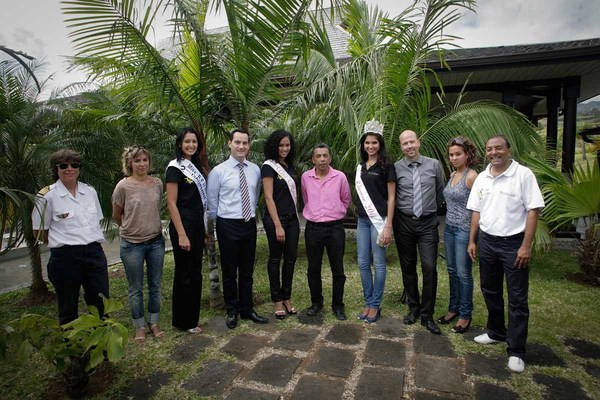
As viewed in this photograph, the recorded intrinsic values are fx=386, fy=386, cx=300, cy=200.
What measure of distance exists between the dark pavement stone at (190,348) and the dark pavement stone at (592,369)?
10.6 ft

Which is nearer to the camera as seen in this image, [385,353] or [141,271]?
[385,353]

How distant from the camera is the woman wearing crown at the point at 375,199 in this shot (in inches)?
154

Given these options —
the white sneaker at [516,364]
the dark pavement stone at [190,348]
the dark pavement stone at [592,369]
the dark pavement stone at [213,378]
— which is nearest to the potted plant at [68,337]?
the dark pavement stone at [213,378]

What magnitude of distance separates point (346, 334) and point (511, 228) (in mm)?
1817

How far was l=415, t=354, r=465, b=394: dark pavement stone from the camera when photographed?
2896 mm

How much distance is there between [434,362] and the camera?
10.7 ft

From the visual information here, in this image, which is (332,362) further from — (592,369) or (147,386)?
(592,369)

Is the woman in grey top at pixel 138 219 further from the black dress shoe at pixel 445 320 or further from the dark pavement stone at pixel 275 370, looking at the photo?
the black dress shoe at pixel 445 320

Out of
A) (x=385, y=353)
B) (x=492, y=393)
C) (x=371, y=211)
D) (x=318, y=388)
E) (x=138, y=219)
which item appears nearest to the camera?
(x=492, y=393)

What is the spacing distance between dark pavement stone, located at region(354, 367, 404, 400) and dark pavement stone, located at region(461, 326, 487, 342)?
1.00 metres

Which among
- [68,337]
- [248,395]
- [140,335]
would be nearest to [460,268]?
[248,395]

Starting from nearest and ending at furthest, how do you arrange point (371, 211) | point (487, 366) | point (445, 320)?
point (487, 366) < point (371, 211) < point (445, 320)

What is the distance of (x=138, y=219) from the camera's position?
11.7 ft

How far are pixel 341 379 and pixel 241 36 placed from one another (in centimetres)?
331
